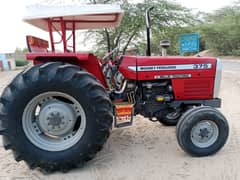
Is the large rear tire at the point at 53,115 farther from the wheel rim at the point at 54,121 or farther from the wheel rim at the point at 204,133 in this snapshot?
the wheel rim at the point at 204,133

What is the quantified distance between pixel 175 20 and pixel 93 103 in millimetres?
10995

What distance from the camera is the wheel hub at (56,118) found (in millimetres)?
3121

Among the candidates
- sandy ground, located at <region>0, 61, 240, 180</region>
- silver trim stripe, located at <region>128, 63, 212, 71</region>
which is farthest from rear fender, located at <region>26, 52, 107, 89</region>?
sandy ground, located at <region>0, 61, 240, 180</region>

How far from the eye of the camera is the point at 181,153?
3.46m

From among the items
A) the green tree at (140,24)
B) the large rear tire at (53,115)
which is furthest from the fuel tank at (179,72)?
the green tree at (140,24)

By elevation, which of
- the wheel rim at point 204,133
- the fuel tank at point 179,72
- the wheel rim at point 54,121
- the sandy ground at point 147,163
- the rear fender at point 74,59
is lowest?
the sandy ground at point 147,163

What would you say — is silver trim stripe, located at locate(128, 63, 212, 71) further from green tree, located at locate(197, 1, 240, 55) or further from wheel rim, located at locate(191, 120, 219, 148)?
green tree, located at locate(197, 1, 240, 55)

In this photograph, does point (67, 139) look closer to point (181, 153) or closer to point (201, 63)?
point (181, 153)

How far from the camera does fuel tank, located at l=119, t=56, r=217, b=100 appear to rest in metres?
3.55

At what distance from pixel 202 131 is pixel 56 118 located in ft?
5.67

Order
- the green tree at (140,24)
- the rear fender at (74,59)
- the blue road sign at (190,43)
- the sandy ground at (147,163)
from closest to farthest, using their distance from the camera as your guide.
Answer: the sandy ground at (147,163) < the rear fender at (74,59) < the blue road sign at (190,43) < the green tree at (140,24)

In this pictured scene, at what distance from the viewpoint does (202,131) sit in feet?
10.9

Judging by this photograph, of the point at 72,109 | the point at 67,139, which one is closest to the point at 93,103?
the point at 72,109

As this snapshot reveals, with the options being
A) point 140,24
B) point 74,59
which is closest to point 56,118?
point 74,59
